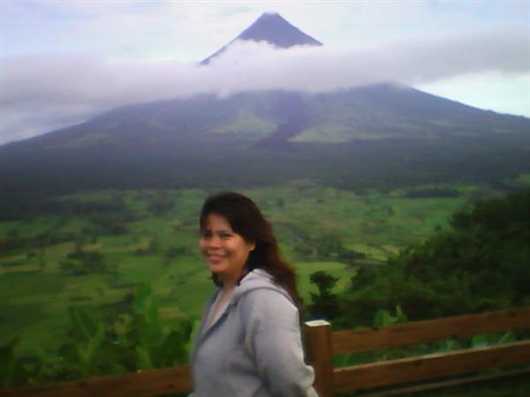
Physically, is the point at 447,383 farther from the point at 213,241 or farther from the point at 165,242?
the point at 213,241

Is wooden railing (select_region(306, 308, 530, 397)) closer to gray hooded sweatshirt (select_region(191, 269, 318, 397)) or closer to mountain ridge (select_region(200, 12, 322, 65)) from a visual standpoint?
gray hooded sweatshirt (select_region(191, 269, 318, 397))

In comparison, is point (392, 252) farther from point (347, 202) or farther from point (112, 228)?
point (112, 228)

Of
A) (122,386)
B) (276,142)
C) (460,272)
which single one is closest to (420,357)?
(122,386)

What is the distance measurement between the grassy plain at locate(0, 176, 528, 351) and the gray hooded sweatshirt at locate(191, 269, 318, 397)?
2259 millimetres

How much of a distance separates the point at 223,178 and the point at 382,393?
145 centimetres

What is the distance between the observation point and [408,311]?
372cm

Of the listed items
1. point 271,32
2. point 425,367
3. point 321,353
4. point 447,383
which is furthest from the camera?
point 271,32

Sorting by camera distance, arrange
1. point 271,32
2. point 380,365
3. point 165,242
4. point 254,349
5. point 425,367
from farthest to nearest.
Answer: point 271,32, point 165,242, point 425,367, point 380,365, point 254,349

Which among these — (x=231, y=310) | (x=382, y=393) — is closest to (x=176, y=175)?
(x=382, y=393)

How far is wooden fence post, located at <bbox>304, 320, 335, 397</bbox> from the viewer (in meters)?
2.09

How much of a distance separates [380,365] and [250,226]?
5.70 feet

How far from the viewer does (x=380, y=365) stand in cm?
265

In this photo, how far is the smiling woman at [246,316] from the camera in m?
0.93

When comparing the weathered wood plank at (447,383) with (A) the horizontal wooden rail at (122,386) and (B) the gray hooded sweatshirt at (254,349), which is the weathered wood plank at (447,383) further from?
(B) the gray hooded sweatshirt at (254,349)
